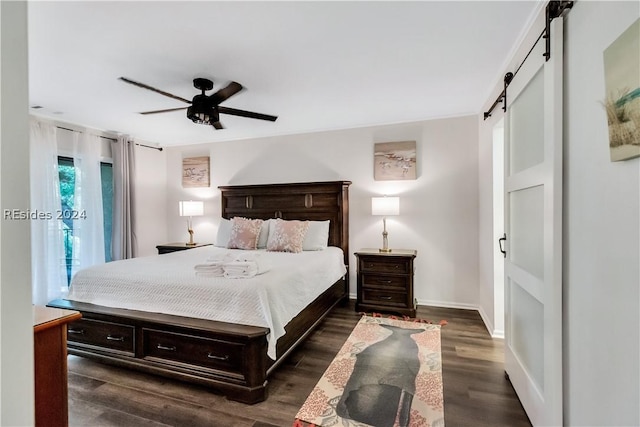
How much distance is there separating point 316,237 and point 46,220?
332 cm

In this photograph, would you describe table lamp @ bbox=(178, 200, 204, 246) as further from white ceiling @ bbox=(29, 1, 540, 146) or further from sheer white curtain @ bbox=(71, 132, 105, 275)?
white ceiling @ bbox=(29, 1, 540, 146)

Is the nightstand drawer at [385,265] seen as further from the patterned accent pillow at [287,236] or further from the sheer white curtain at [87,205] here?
the sheer white curtain at [87,205]


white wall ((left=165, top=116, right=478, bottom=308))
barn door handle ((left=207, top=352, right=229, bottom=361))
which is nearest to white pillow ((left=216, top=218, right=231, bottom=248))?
white wall ((left=165, top=116, right=478, bottom=308))

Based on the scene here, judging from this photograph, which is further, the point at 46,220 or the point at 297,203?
the point at 297,203

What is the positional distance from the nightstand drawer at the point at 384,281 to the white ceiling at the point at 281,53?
6.79 feet

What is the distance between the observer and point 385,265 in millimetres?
3555

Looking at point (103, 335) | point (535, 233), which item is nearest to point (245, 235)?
point (103, 335)

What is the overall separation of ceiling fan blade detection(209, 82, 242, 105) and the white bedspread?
1.55 meters

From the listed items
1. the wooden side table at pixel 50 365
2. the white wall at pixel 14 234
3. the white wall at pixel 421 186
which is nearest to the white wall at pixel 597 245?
the white wall at pixel 14 234

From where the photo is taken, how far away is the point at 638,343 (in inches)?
36.5

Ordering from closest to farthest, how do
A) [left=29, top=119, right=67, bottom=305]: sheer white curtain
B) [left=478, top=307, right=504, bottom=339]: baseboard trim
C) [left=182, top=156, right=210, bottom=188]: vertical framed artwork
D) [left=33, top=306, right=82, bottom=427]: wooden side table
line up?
[left=33, top=306, right=82, bottom=427]: wooden side table
[left=478, top=307, right=504, bottom=339]: baseboard trim
[left=29, top=119, right=67, bottom=305]: sheer white curtain
[left=182, top=156, right=210, bottom=188]: vertical framed artwork

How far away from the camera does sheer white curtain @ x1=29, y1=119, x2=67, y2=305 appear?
3.44m

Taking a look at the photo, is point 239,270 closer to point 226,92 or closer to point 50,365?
point 50,365

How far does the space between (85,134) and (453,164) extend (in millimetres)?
5089
